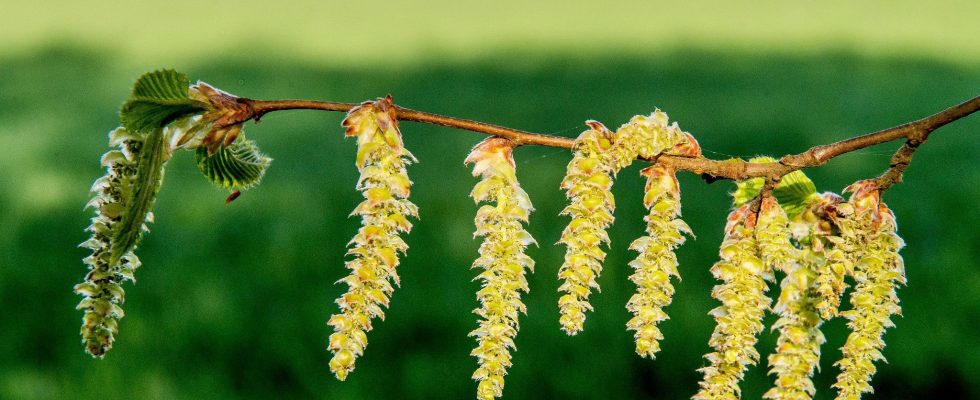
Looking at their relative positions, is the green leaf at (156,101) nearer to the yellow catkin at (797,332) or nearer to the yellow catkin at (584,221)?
the yellow catkin at (584,221)

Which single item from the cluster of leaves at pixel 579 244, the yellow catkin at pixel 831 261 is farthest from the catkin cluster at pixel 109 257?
the yellow catkin at pixel 831 261

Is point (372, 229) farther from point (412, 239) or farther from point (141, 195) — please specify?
point (412, 239)

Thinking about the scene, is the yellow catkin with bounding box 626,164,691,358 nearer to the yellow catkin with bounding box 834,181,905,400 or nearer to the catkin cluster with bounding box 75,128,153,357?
the yellow catkin with bounding box 834,181,905,400

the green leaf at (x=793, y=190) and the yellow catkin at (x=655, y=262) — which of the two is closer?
the yellow catkin at (x=655, y=262)

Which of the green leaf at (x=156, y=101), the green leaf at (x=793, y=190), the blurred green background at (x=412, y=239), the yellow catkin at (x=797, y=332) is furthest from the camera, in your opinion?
the blurred green background at (x=412, y=239)

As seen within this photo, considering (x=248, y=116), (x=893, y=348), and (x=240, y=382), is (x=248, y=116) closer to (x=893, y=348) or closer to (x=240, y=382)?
(x=240, y=382)
